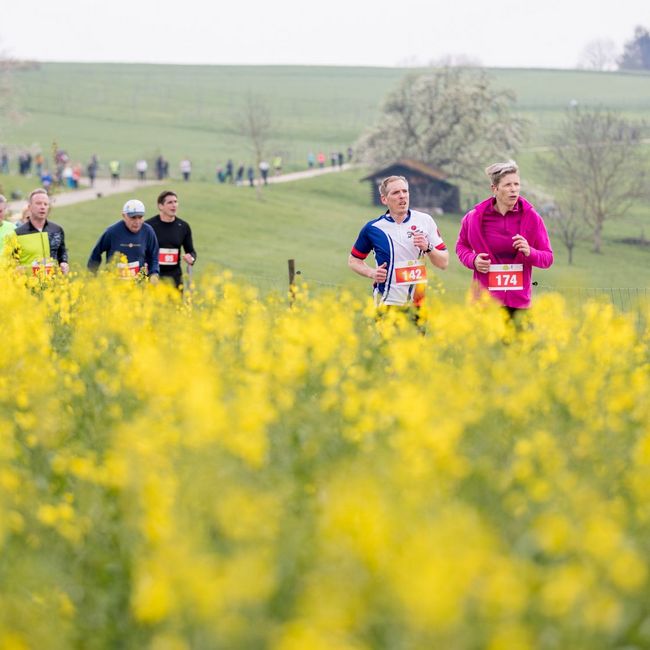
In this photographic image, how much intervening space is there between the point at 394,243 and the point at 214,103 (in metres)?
128

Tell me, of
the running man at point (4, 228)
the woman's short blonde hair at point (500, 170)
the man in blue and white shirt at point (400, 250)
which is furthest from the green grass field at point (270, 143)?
the running man at point (4, 228)

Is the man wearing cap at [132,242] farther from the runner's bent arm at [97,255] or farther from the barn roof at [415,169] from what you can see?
the barn roof at [415,169]

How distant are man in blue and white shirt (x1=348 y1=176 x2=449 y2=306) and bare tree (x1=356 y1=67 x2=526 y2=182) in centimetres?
Answer: 6642

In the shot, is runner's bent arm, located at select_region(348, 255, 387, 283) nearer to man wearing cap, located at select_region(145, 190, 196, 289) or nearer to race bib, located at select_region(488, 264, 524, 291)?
race bib, located at select_region(488, 264, 524, 291)

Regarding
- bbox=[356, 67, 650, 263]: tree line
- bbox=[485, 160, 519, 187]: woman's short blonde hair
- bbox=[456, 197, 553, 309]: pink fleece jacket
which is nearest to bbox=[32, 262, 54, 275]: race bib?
bbox=[456, 197, 553, 309]: pink fleece jacket

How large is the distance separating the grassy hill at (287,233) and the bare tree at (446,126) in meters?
4.30

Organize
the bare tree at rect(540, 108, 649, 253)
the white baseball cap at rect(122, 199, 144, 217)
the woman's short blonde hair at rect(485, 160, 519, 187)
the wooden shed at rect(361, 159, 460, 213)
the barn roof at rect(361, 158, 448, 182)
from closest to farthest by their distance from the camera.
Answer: the woman's short blonde hair at rect(485, 160, 519, 187) → the white baseball cap at rect(122, 199, 144, 217) → the bare tree at rect(540, 108, 649, 253) → the barn roof at rect(361, 158, 448, 182) → the wooden shed at rect(361, 159, 460, 213)

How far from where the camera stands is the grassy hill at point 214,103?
99.7 m

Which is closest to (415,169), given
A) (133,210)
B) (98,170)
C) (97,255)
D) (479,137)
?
(479,137)

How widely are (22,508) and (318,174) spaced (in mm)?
81360

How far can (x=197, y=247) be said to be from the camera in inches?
1976

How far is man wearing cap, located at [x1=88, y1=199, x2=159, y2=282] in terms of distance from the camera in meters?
12.4

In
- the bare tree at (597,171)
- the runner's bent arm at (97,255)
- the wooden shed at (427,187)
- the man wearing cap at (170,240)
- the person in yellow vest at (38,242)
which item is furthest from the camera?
the wooden shed at (427,187)

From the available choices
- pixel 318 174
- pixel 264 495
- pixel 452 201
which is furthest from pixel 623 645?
pixel 318 174
